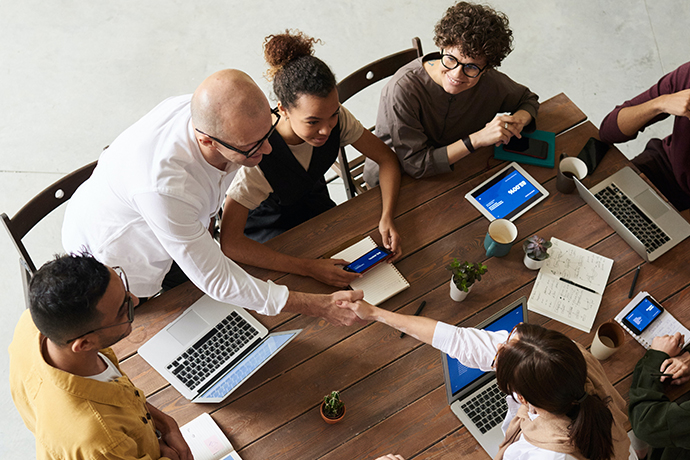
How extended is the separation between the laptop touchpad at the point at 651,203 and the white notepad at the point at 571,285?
280 millimetres

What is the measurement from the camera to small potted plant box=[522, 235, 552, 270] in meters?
1.93

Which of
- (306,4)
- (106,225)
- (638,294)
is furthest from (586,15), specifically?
(106,225)

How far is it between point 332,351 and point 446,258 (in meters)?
0.56

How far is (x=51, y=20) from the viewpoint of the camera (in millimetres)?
3836

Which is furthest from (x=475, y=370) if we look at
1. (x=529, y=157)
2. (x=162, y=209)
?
(x=162, y=209)

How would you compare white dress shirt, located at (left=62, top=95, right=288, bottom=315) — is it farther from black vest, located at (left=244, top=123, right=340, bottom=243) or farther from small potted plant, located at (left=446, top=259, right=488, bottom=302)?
small potted plant, located at (left=446, top=259, right=488, bottom=302)

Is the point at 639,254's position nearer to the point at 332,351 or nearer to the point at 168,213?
the point at 332,351

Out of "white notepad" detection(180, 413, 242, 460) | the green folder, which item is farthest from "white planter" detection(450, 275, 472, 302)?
"white notepad" detection(180, 413, 242, 460)

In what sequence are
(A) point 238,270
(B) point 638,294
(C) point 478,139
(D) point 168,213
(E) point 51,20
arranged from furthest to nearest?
1. (E) point 51,20
2. (C) point 478,139
3. (B) point 638,294
4. (A) point 238,270
5. (D) point 168,213

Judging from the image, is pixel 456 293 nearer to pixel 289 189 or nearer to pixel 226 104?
pixel 289 189

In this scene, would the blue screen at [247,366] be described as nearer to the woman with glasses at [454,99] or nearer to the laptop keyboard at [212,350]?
the laptop keyboard at [212,350]

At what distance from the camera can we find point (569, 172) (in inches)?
83.9

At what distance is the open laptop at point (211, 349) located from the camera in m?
1.74

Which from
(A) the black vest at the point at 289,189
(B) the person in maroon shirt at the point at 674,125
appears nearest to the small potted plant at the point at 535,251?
(B) the person in maroon shirt at the point at 674,125
